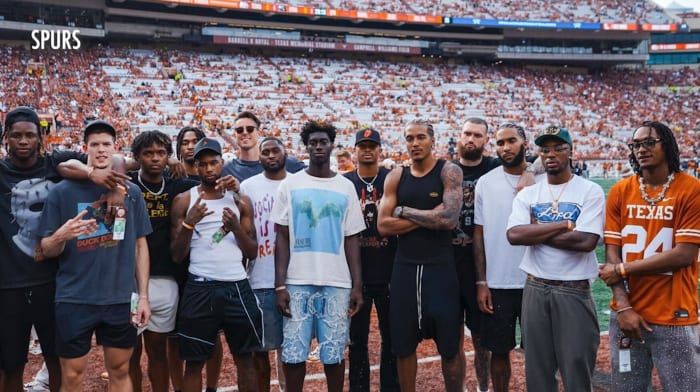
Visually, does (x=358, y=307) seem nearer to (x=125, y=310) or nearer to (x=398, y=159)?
(x=125, y=310)

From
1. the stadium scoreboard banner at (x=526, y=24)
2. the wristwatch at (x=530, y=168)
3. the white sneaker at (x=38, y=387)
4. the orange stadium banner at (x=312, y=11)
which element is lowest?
the white sneaker at (x=38, y=387)

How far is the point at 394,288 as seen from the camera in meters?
4.23

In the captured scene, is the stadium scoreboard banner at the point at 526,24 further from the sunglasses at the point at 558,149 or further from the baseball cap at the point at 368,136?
the sunglasses at the point at 558,149

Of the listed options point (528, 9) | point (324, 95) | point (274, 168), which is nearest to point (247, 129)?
point (274, 168)

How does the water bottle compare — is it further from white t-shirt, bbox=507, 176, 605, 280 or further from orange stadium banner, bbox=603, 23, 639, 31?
orange stadium banner, bbox=603, 23, 639, 31

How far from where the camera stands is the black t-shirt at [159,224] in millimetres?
4453

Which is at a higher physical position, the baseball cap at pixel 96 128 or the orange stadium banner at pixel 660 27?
the orange stadium banner at pixel 660 27

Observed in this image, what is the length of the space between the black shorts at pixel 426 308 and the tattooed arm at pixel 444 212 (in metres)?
0.31

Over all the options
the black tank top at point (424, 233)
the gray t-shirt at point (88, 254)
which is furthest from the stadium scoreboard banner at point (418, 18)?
the black tank top at point (424, 233)

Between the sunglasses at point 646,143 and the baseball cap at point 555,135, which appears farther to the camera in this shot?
the baseball cap at point 555,135

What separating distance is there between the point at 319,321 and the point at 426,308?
74cm

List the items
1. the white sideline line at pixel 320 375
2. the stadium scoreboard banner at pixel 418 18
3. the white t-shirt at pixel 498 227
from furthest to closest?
the stadium scoreboard banner at pixel 418 18 → the white sideline line at pixel 320 375 → the white t-shirt at pixel 498 227

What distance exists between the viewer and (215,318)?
423cm

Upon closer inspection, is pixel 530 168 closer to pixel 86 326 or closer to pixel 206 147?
pixel 206 147
